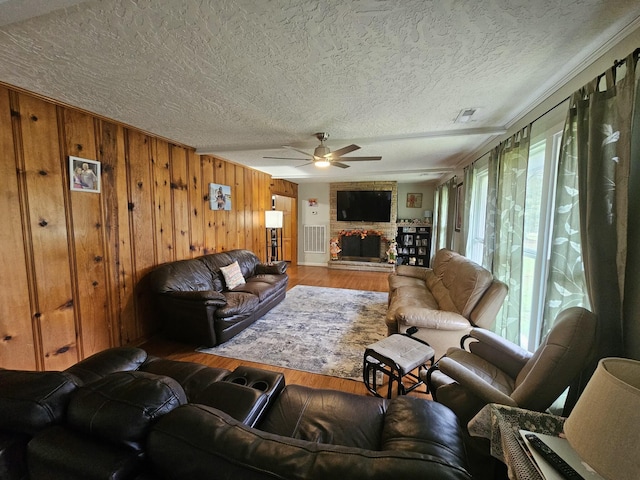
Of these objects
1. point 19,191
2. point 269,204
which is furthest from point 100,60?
point 269,204

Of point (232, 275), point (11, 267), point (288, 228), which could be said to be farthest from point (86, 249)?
point (288, 228)

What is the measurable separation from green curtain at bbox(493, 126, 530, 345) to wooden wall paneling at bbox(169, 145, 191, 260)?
12.5 ft

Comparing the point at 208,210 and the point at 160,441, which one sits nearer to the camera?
the point at 160,441

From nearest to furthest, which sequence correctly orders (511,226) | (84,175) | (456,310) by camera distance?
(511,226)
(84,175)
(456,310)

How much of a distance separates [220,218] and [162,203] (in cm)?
111

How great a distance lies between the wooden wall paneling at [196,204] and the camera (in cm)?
360

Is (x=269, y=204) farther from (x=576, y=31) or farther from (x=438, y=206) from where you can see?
(x=576, y=31)

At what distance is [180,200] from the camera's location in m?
3.43

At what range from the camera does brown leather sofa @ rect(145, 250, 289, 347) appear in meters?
2.70

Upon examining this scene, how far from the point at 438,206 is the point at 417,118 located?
429cm

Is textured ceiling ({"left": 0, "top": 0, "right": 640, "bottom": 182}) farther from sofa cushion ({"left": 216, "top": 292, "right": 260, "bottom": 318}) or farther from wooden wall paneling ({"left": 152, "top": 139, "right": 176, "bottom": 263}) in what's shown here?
sofa cushion ({"left": 216, "top": 292, "right": 260, "bottom": 318})

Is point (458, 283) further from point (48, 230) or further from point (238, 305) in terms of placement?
point (48, 230)

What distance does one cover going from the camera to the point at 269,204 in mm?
5863

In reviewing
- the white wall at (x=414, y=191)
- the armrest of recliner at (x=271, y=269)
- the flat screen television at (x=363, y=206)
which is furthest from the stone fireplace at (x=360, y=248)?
the armrest of recliner at (x=271, y=269)
